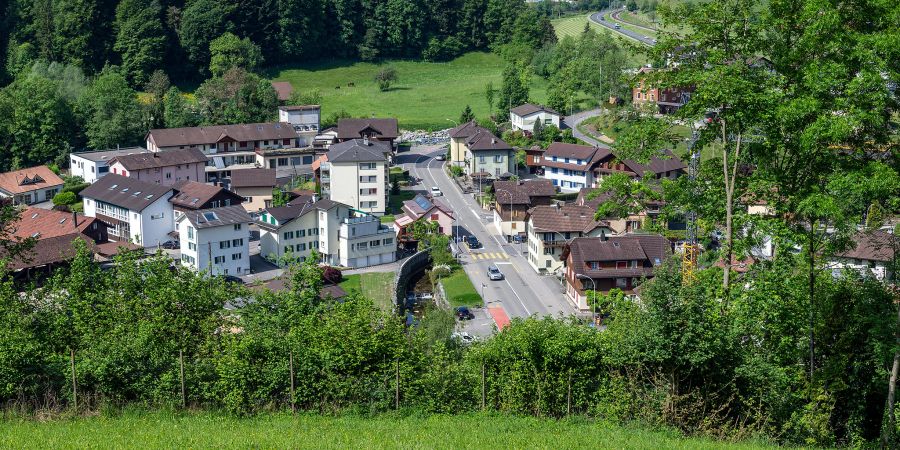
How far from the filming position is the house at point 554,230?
22078mm

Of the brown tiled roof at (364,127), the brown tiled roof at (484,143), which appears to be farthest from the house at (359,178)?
the brown tiled roof at (364,127)

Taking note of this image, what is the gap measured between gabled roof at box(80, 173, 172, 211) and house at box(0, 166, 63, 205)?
211 centimetres

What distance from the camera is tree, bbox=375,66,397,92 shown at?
4344 centimetres

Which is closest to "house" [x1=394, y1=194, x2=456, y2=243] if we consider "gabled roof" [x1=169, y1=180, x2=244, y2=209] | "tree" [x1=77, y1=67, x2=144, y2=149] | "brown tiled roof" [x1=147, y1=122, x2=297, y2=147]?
"gabled roof" [x1=169, y1=180, x2=244, y2=209]

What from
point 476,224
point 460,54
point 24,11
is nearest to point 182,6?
point 24,11

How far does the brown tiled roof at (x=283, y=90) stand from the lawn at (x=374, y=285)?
17766 mm

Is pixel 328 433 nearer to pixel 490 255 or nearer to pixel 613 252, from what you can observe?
pixel 613 252

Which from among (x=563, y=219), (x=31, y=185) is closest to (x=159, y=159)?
(x=31, y=185)

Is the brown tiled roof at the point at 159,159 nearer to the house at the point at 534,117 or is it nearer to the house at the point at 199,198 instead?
the house at the point at 199,198

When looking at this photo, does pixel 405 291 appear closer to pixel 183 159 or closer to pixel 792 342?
pixel 183 159

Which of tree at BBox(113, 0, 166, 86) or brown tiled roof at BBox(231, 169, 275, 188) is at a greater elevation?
tree at BBox(113, 0, 166, 86)

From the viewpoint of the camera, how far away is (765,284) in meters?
7.25

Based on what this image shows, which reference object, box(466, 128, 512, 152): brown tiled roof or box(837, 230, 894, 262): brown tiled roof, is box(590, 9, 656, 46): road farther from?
box(837, 230, 894, 262): brown tiled roof

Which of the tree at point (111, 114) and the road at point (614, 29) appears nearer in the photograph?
the tree at point (111, 114)
